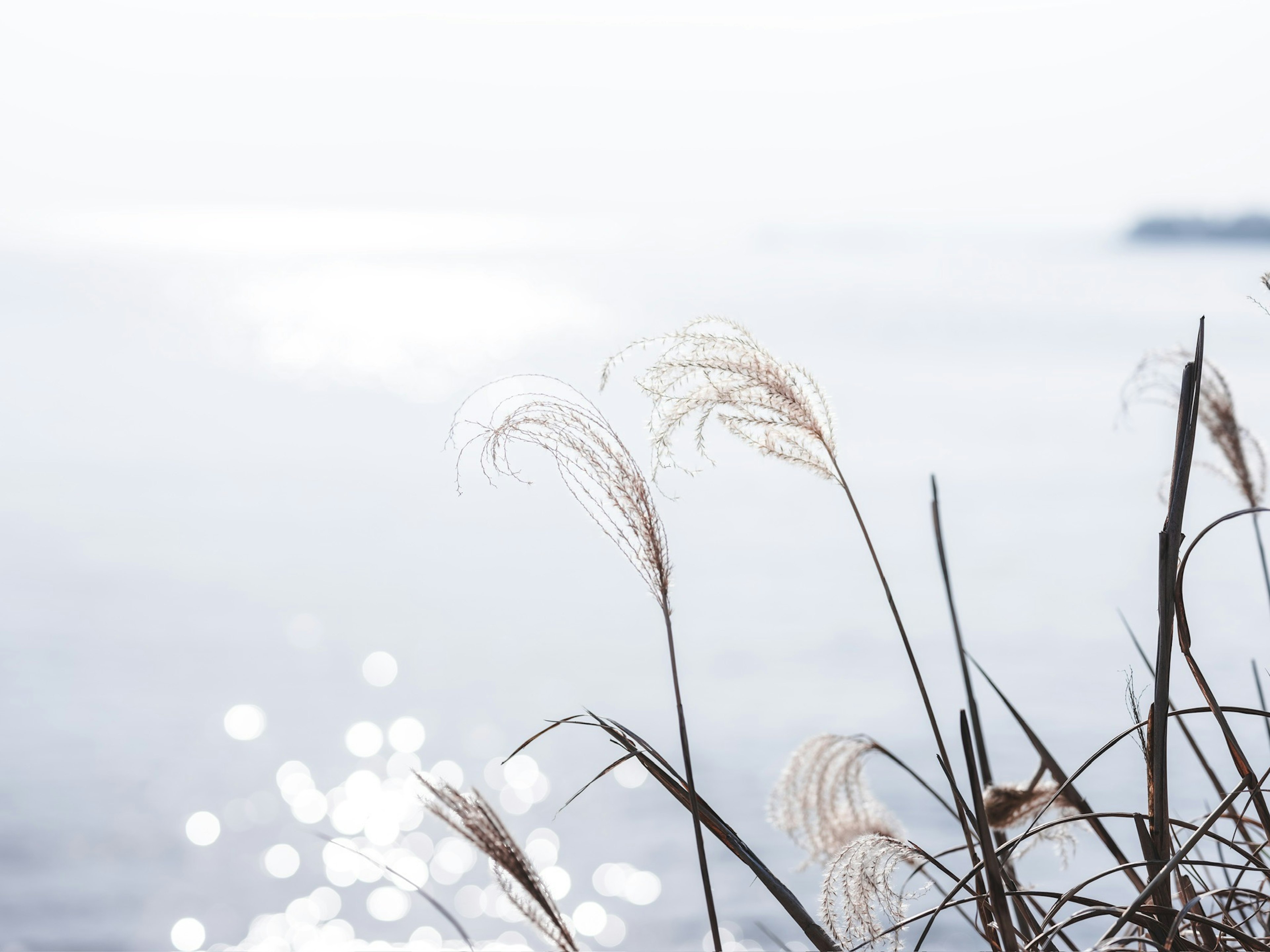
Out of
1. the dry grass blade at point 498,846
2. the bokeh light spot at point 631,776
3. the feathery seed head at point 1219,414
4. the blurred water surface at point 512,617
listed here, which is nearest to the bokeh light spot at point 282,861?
the blurred water surface at point 512,617

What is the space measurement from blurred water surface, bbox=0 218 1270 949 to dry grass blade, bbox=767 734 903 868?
536 millimetres

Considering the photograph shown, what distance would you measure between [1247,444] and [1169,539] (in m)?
1.31

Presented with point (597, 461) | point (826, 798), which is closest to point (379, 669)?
point (826, 798)

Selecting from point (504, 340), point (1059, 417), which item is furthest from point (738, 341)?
point (504, 340)

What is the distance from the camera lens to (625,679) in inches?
291

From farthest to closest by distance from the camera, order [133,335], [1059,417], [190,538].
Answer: [133,335], [1059,417], [190,538]

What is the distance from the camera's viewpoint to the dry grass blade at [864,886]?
1.12 metres

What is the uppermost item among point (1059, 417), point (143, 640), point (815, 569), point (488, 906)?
point (1059, 417)

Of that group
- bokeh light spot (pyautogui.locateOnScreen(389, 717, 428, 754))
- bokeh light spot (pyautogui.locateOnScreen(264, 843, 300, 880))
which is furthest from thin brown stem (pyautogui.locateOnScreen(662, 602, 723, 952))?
bokeh light spot (pyautogui.locateOnScreen(389, 717, 428, 754))

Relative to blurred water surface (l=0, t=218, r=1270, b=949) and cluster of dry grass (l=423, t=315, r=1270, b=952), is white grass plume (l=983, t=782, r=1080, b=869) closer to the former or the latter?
cluster of dry grass (l=423, t=315, r=1270, b=952)

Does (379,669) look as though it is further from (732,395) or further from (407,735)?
(732,395)

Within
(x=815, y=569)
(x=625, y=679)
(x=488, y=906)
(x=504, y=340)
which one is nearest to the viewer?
(x=488, y=906)

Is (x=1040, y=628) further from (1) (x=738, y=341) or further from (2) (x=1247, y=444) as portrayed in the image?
(1) (x=738, y=341)

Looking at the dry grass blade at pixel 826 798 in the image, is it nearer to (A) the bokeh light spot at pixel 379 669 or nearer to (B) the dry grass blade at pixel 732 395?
(B) the dry grass blade at pixel 732 395
